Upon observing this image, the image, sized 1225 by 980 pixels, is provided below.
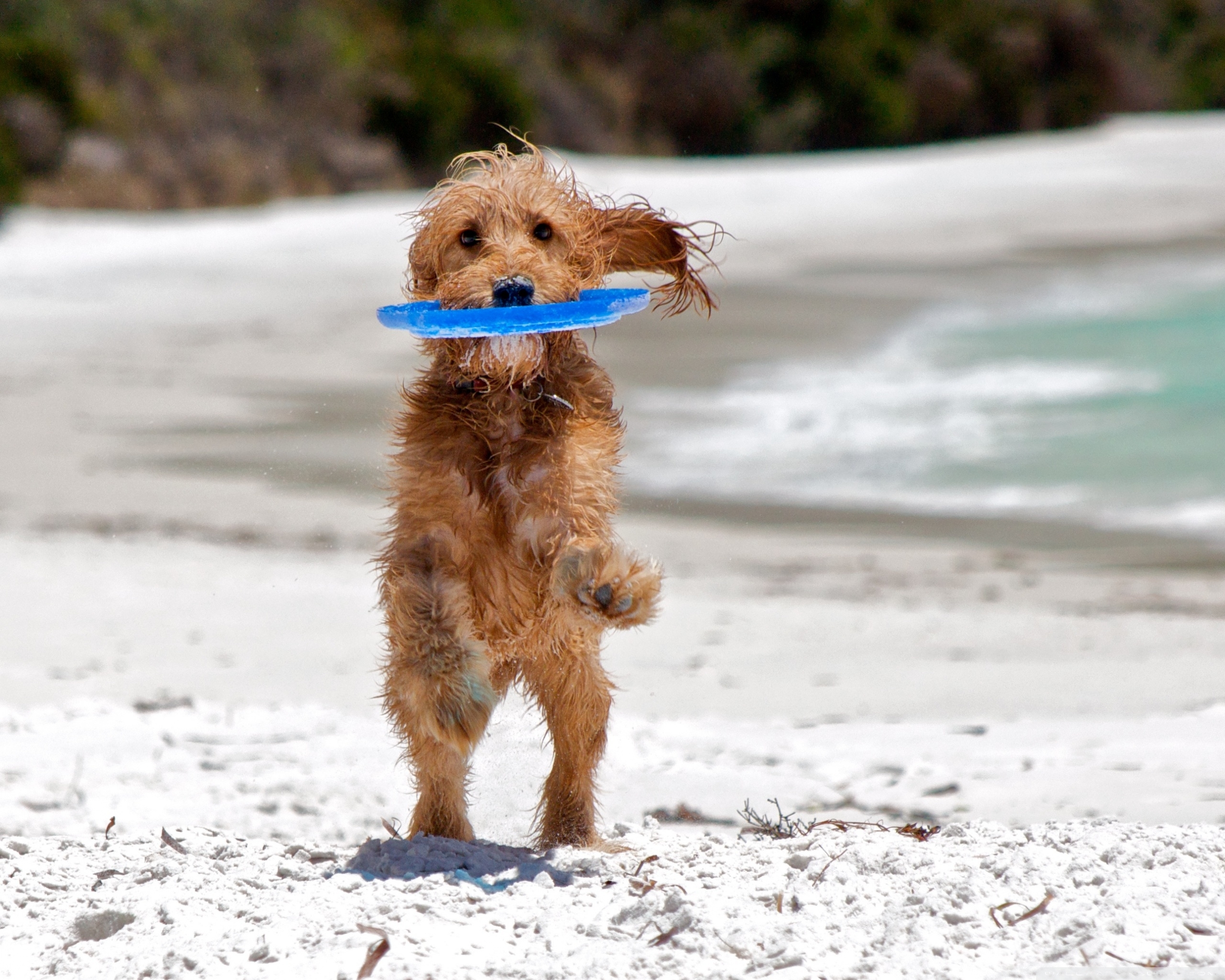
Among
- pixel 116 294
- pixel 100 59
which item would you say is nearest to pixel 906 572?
pixel 116 294

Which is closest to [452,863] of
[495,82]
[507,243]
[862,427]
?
[507,243]

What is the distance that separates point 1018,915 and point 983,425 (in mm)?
9086

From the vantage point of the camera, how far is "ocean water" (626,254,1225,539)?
9.89m

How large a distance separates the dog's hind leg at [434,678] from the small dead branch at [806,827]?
Answer: 0.75 metres

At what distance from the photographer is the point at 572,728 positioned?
4.09 meters

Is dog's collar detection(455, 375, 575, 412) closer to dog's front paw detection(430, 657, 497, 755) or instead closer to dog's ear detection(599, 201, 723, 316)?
dog's ear detection(599, 201, 723, 316)

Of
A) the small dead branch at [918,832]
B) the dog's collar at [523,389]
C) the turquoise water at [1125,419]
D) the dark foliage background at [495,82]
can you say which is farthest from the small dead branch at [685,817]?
the dark foliage background at [495,82]

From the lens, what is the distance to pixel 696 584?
7852mm

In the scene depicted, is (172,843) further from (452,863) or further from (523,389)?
(523,389)

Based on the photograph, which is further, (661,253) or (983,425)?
(983,425)

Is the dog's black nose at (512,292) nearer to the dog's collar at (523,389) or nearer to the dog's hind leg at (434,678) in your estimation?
the dog's collar at (523,389)

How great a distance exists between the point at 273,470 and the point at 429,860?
6765 millimetres

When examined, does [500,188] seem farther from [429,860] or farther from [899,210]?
[899,210]

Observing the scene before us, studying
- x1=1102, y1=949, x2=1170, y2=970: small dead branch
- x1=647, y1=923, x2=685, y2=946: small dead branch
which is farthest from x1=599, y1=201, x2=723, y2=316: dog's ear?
x1=1102, y1=949, x2=1170, y2=970: small dead branch
